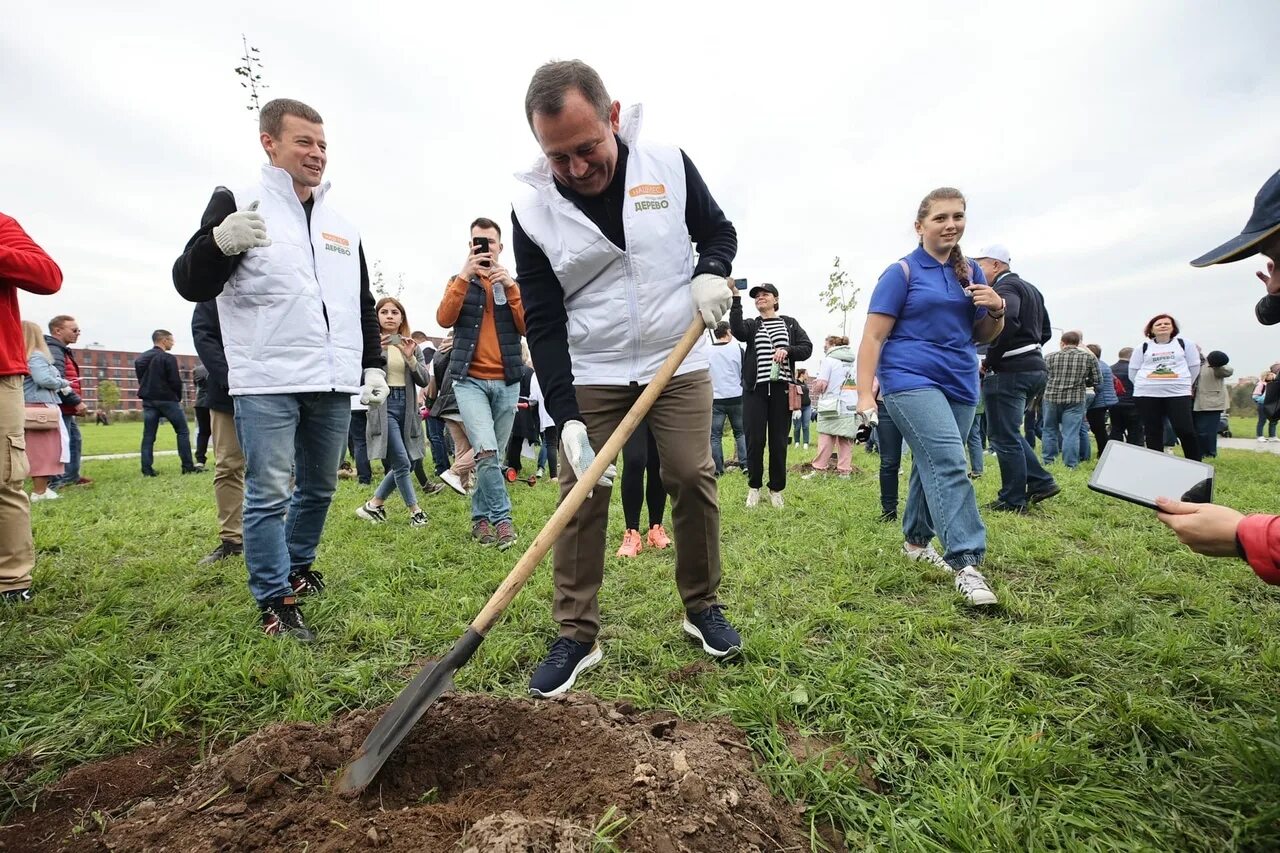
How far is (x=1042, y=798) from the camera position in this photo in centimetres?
168

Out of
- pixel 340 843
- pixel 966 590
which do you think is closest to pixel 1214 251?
pixel 966 590

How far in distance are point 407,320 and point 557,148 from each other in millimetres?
5007

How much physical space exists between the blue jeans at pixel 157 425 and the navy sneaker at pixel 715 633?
9982 mm

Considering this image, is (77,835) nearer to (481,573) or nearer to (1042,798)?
(481,573)

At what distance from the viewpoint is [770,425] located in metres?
5.77

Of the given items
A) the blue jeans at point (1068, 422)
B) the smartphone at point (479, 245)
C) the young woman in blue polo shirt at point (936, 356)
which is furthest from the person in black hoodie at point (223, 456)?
the blue jeans at point (1068, 422)

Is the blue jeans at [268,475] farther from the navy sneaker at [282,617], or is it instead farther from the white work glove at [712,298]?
the white work glove at [712,298]

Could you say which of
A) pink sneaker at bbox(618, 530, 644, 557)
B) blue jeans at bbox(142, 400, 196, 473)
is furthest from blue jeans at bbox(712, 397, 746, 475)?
blue jeans at bbox(142, 400, 196, 473)

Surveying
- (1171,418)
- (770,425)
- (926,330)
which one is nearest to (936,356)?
(926,330)

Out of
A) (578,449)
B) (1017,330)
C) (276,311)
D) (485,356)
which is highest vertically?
(1017,330)

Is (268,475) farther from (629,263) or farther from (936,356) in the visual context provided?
(936,356)

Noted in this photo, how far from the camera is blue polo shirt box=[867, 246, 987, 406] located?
339 cm

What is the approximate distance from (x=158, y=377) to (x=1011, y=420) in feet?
37.9

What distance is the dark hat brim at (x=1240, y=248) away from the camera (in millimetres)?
1603
